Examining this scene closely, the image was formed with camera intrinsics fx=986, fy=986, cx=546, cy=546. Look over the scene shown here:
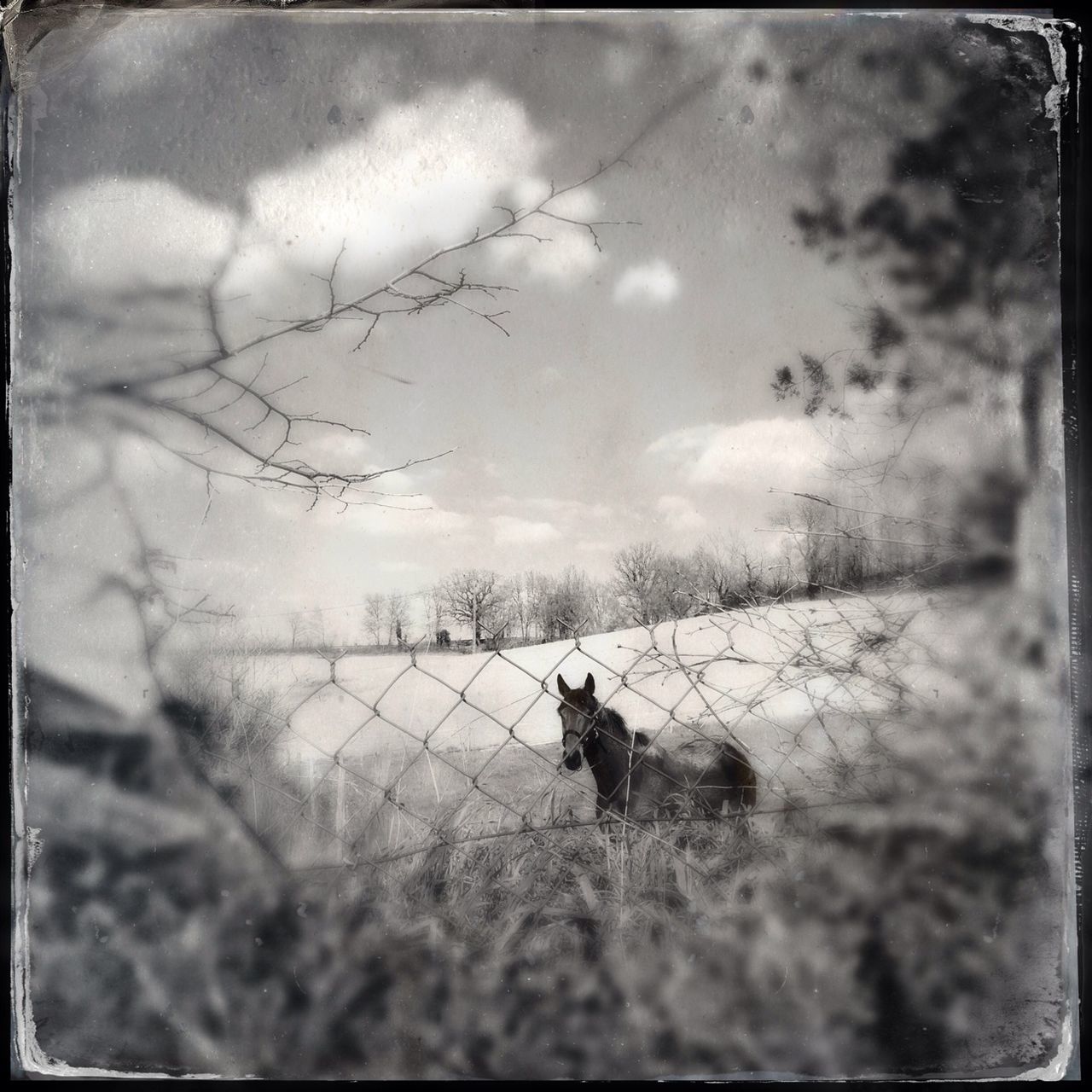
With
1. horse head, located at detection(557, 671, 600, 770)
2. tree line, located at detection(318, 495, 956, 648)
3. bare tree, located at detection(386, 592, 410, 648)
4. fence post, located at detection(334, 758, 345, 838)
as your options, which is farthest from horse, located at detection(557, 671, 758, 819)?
fence post, located at detection(334, 758, 345, 838)

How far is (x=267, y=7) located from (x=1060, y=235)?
1558 mm

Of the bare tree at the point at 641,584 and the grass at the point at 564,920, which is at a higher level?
the bare tree at the point at 641,584

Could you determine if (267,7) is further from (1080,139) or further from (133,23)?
(1080,139)

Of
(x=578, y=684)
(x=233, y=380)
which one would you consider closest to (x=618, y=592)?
(x=578, y=684)

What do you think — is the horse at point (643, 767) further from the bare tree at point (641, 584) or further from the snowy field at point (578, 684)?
the bare tree at point (641, 584)

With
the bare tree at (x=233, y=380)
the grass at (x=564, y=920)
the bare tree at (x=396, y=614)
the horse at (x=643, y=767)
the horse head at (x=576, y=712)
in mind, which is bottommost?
the grass at (x=564, y=920)

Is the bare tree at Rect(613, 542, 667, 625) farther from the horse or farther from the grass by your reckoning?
the grass

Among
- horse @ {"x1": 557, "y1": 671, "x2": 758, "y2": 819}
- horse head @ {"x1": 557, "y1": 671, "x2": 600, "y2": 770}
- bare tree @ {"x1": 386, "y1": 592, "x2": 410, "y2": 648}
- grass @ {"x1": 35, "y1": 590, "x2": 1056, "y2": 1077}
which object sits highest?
bare tree @ {"x1": 386, "y1": 592, "x2": 410, "y2": 648}

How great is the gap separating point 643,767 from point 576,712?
0.16 meters

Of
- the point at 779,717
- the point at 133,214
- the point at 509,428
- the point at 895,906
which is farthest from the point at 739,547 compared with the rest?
the point at 133,214

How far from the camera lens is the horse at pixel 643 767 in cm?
182

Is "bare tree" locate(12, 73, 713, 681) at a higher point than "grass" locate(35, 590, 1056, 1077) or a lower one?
higher

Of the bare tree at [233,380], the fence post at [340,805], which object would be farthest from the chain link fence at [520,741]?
the bare tree at [233,380]

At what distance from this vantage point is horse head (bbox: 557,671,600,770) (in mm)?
1816
